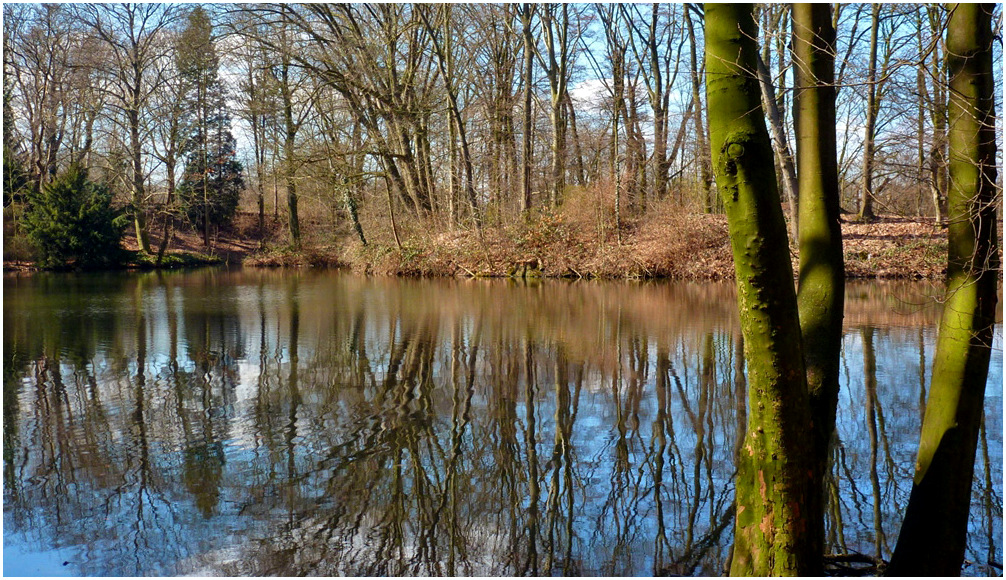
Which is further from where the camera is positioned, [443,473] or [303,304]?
[303,304]

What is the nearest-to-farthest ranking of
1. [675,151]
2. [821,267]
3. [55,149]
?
[821,267] < [675,151] < [55,149]

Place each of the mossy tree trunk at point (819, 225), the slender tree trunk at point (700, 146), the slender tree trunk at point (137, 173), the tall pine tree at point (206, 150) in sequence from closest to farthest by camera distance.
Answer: the mossy tree trunk at point (819, 225) → the slender tree trunk at point (700, 146) → the slender tree trunk at point (137, 173) → the tall pine tree at point (206, 150)

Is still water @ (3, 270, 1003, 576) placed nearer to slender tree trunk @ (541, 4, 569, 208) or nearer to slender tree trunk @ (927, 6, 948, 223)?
slender tree trunk @ (927, 6, 948, 223)

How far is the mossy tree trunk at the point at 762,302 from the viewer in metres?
3.24

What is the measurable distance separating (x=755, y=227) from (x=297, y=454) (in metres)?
4.12

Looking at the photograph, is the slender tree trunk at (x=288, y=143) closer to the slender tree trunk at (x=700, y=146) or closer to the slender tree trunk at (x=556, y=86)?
the slender tree trunk at (x=556, y=86)

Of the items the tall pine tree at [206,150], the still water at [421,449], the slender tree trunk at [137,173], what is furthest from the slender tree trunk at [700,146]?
the slender tree trunk at [137,173]

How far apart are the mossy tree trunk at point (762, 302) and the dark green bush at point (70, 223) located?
32.9m

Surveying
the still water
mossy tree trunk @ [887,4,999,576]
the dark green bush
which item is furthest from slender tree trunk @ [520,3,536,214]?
mossy tree trunk @ [887,4,999,576]

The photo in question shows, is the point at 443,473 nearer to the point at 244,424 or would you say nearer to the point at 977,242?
the point at 244,424

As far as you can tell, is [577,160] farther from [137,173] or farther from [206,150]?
[206,150]

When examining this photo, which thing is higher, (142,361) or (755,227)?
(755,227)

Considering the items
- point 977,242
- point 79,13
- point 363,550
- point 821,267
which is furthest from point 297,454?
point 79,13

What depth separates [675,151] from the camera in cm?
2773
